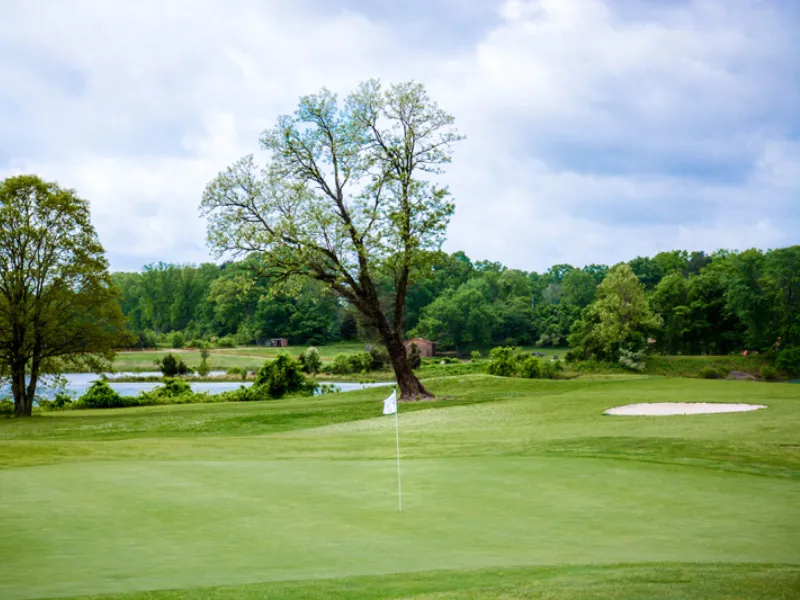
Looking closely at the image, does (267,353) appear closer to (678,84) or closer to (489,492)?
(678,84)

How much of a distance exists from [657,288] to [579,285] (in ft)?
91.3

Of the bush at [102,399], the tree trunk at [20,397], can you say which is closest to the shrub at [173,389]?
the bush at [102,399]

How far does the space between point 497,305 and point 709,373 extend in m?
35.7

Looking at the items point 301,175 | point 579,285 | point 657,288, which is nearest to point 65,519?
point 301,175

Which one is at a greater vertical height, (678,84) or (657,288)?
(678,84)

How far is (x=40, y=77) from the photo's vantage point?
28297 millimetres

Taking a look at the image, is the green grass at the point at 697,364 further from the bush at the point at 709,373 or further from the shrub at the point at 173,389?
the shrub at the point at 173,389

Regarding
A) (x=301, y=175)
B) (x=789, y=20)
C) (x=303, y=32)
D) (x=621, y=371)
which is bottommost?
(x=621, y=371)

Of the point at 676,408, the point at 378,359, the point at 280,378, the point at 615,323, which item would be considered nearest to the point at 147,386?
the point at 378,359

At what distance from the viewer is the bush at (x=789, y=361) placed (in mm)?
62656

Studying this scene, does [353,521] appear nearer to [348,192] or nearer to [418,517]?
[418,517]

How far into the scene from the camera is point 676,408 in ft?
77.6

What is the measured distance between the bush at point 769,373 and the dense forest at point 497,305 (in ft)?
9.86

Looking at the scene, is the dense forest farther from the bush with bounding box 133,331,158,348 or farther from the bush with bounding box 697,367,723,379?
the bush with bounding box 697,367,723,379
